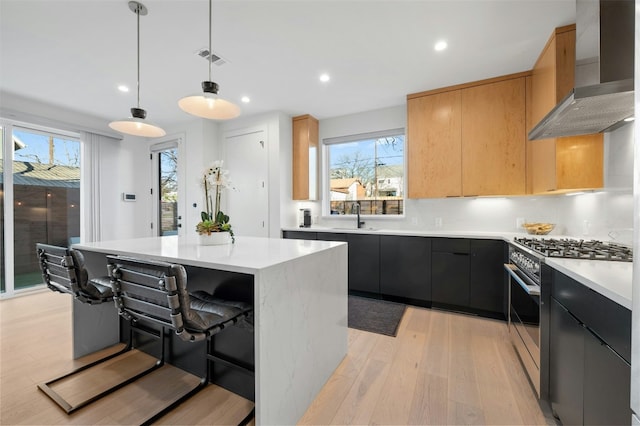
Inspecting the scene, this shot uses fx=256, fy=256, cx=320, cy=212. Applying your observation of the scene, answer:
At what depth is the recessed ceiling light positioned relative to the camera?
7.81ft

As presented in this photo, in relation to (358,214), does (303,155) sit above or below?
above

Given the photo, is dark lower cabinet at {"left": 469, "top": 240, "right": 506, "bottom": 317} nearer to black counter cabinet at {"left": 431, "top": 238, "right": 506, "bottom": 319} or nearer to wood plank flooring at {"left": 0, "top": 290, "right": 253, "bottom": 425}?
black counter cabinet at {"left": 431, "top": 238, "right": 506, "bottom": 319}

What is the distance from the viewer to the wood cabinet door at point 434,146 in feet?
10.4

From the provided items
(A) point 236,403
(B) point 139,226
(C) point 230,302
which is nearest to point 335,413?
(A) point 236,403

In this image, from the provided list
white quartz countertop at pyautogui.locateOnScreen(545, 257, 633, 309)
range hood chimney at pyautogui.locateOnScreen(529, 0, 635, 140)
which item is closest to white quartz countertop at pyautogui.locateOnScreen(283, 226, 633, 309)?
white quartz countertop at pyautogui.locateOnScreen(545, 257, 633, 309)

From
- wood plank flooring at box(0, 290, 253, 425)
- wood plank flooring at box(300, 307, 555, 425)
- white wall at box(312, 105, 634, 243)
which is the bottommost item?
wood plank flooring at box(0, 290, 253, 425)

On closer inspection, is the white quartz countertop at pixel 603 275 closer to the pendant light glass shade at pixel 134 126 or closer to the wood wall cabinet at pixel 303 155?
the pendant light glass shade at pixel 134 126

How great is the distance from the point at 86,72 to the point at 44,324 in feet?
9.11

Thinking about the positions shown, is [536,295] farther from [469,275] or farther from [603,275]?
[469,275]

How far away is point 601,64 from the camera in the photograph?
153cm

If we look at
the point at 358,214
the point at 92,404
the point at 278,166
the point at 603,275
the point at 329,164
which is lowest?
the point at 92,404

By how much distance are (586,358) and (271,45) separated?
303cm

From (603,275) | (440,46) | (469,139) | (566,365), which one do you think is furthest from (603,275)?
(469,139)

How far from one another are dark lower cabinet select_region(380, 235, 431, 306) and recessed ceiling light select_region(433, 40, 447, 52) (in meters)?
1.98
